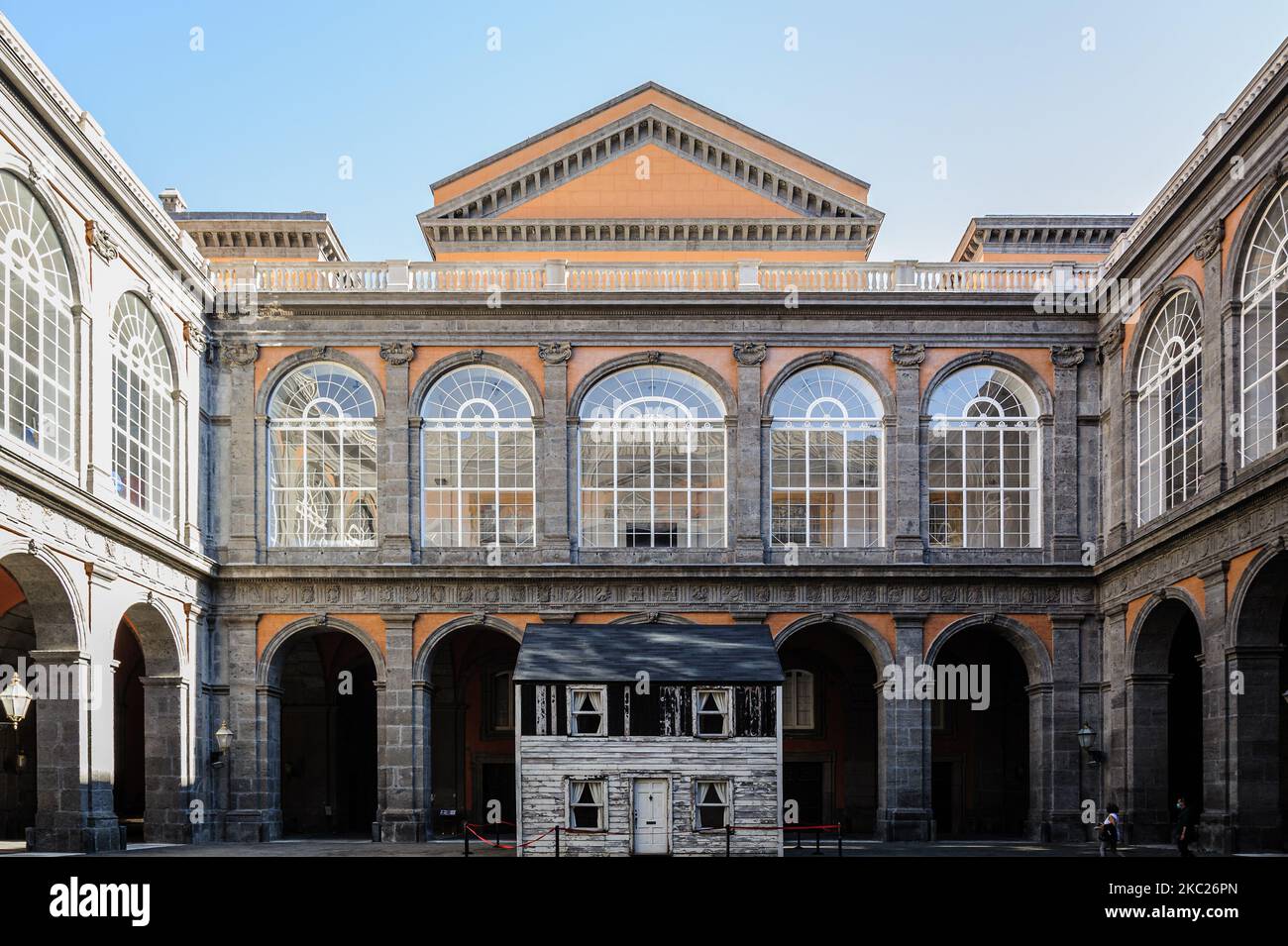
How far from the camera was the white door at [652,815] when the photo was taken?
32.7 metres

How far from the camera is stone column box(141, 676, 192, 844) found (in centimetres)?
3591

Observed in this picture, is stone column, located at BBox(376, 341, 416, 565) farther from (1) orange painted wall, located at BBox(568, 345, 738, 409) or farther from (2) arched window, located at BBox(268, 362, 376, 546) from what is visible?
(1) orange painted wall, located at BBox(568, 345, 738, 409)

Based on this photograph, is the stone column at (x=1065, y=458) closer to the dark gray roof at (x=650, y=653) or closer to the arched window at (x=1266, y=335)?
the dark gray roof at (x=650, y=653)

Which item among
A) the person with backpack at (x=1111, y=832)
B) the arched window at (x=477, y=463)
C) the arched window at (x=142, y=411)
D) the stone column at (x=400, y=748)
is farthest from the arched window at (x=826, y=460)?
the arched window at (x=142, y=411)

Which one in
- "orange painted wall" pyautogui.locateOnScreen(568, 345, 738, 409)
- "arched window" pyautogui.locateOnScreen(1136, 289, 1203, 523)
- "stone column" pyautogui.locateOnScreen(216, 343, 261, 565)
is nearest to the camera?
"arched window" pyautogui.locateOnScreen(1136, 289, 1203, 523)

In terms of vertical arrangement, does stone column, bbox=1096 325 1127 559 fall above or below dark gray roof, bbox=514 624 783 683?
above

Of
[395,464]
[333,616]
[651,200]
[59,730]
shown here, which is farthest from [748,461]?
[59,730]

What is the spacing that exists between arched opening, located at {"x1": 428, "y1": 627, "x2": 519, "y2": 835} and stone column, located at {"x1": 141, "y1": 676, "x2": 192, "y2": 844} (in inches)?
374

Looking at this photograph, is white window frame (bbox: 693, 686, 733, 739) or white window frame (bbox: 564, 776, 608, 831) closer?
white window frame (bbox: 564, 776, 608, 831)

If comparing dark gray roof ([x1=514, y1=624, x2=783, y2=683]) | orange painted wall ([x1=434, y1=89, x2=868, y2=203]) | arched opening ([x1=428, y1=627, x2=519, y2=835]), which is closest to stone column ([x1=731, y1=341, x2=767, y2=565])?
dark gray roof ([x1=514, y1=624, x2=783, y2=683])

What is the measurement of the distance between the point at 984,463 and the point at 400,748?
58.0 ft

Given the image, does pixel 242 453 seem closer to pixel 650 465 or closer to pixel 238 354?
pixel 238 354

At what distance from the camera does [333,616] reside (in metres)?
38.7

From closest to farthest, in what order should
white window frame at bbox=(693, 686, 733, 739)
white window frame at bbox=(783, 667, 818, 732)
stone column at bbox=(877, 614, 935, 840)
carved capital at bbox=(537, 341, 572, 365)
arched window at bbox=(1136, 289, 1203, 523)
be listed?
arched window at bbox=(1136, 289, 1203, 523)
white window frame at bbox=(693, 686, 733, 739)
stone column at bbox=(877, 614, 935, 840)
carved capital at bbox=(537, 341, 572, 365)
white window frame at bbox=(783, 667, 818, 732)
